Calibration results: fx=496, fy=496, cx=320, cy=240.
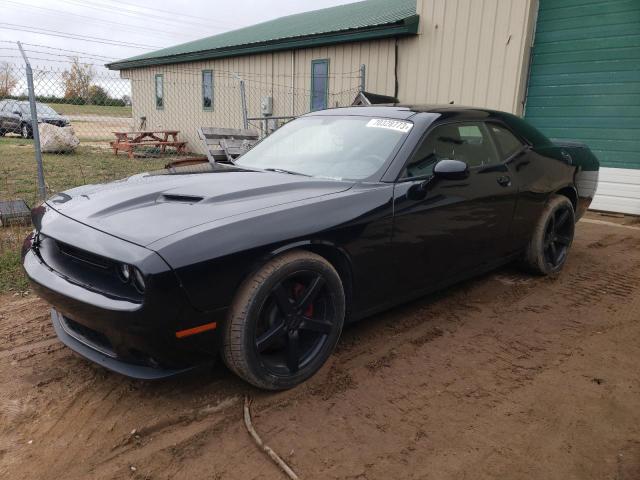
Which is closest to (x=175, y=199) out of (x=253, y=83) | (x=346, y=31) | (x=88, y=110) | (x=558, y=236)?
(x=558, y=236)

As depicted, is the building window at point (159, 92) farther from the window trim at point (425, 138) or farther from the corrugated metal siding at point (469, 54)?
the window trim at point (425, 138)

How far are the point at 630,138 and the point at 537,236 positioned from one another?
4580mm

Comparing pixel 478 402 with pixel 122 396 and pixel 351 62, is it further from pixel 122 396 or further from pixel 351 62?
pixel 351 62

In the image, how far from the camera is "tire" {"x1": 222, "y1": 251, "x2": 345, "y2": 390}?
2314 millimetres

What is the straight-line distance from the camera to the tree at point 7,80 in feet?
24.5

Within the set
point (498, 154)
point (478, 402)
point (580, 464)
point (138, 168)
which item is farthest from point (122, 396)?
point (138, 168)

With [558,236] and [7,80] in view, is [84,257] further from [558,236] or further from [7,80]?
[7,80]

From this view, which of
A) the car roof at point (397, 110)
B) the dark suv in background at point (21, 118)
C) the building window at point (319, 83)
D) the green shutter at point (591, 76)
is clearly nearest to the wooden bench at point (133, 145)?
the dark suv in background at point (21, 118)

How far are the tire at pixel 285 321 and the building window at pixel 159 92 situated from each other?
1768cm

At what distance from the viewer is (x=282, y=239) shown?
2426 millimetres

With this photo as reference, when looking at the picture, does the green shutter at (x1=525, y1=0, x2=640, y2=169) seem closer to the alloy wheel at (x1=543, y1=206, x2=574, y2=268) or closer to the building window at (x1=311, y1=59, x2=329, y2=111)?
the alloy wheel at (x1=543, y1=206, x2=574, y2=268)

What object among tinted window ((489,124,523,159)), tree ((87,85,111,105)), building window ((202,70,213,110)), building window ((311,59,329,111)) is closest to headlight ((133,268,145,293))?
tinted window ((489,124,523,159))

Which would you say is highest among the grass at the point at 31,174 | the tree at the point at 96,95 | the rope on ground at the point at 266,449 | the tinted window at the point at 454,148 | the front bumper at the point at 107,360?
the tree at the point at 96,95

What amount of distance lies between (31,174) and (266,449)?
9625 millimetres
